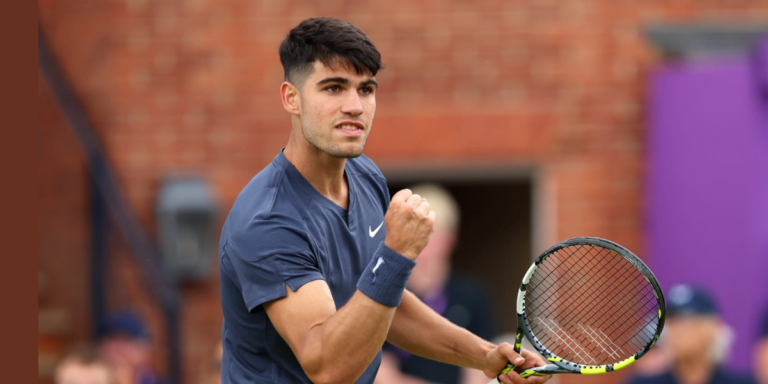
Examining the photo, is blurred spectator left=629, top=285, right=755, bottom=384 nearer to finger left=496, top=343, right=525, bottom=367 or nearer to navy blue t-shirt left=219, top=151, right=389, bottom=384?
finger left=496, top=343, right=525, bottom=367

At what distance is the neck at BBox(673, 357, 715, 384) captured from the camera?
708cm

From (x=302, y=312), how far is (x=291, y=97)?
0.71 meters

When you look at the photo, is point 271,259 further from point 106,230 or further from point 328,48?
point 106,230

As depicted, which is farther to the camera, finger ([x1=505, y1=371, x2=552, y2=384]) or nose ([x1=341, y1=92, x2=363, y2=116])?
finger ([x1=505, y1=371, x2=552, y2=384])

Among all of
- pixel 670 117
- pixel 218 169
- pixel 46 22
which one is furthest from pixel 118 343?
pixel 670 117

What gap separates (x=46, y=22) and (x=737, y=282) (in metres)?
4.96

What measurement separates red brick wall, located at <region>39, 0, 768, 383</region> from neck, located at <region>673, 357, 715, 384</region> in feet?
5.46

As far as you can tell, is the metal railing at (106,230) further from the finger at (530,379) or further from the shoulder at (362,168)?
the finger at (530,379)

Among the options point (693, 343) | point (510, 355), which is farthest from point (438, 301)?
point (510, 355)

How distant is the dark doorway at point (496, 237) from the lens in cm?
1216

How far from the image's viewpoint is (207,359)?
885 centimetres

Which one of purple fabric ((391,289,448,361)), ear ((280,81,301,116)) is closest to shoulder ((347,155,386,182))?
ear ((280,81,301,116))

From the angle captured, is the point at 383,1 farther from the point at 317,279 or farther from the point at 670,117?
the point at 317,279

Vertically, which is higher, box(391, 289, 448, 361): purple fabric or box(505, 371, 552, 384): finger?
box(505, 371, 552, 384): finger
